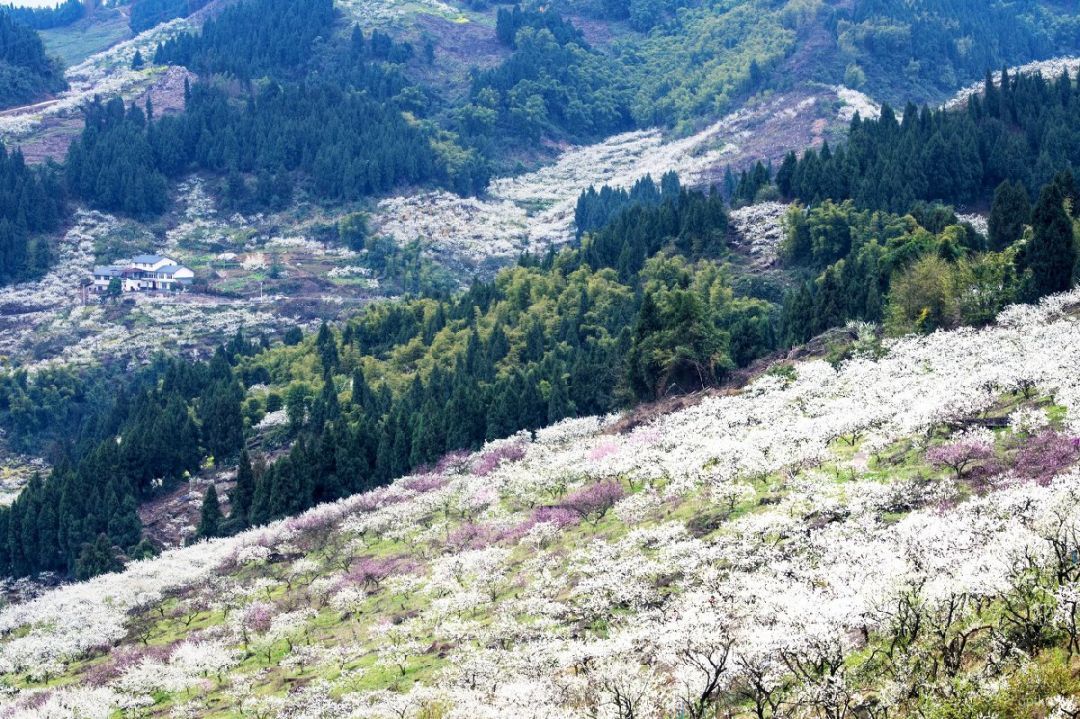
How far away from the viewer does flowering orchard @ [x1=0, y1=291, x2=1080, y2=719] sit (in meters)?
42.7

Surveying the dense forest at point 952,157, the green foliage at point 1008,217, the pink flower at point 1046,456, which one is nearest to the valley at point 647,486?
A: the pink flower at point 1046,456

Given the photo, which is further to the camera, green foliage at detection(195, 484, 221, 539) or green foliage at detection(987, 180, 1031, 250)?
green foliage at detection(987, 180, 1031, 250)

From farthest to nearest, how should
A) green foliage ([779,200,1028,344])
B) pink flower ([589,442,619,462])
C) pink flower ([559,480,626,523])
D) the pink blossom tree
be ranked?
green foliage ([779,200,1028,344]), pink flower ([589,442,619,462]), pink flower ([559,480,626,523]), the pink blossom tree

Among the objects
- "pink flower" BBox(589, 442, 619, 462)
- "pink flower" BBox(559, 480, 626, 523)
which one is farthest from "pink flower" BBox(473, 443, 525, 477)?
"pink flower" BBox(559, 480, 626, 523)

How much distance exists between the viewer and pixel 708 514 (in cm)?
6594

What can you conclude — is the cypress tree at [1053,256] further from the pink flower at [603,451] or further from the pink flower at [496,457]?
the pink flower at [496,457]

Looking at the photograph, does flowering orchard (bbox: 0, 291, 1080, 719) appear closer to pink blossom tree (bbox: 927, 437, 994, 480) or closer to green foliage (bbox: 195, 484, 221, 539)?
pink blossom tree (bbox: 927, 437, 994, 480)

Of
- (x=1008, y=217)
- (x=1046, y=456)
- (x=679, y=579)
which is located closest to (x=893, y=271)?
(x=1008, y=217)

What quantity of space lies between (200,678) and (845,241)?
86.5m

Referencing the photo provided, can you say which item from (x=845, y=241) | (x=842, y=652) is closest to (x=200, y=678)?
(x=842, y=652)

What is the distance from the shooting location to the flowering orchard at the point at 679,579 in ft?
140

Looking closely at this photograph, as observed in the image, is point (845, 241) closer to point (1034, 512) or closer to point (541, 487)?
point (541, 487)

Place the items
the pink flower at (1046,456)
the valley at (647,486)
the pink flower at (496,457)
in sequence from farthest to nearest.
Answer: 1. the pink flower at (496,457)
2. the pink flower at (1046,456)
3. the valley at (647,486)

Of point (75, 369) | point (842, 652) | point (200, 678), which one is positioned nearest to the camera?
point (842, 652)
